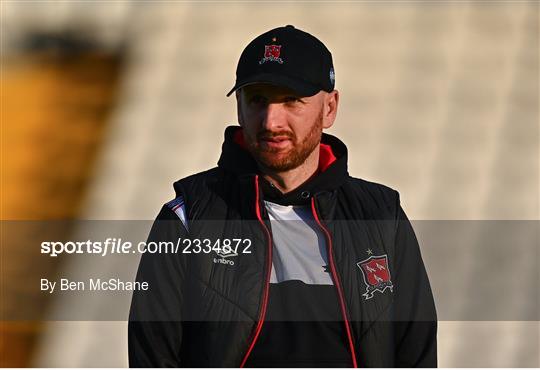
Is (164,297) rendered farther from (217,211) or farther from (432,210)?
(432,210)

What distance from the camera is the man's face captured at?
75.8 inches

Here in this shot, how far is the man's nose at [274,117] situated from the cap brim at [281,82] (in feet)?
0.16

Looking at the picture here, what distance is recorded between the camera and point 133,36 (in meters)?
4.54

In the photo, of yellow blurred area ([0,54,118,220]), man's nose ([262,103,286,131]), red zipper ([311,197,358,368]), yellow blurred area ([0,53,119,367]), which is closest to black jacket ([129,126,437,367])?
red zipper ([311,197,358,368])

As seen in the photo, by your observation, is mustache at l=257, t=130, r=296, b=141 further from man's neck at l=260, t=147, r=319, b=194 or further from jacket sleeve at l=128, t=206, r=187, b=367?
jacket sleeve at l=128, t=206, r=187, b=367

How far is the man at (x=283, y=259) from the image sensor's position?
1.89 meters

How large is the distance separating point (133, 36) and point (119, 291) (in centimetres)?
135

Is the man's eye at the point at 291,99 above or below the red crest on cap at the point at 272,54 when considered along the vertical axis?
below

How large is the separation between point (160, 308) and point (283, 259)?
0.26 meters

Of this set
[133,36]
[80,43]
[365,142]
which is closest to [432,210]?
[365,142]

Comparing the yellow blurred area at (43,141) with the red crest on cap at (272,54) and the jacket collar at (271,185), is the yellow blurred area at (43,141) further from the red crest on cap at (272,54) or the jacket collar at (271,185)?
the red crest on cap at (272,54)

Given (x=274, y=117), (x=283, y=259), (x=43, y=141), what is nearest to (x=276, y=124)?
(x=274, y=117)

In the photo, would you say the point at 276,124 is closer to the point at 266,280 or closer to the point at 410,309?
the point at 266,280

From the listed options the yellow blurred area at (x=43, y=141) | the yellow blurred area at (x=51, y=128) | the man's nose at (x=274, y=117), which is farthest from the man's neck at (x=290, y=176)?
the yellow blurred area at (x=51, y=128)
